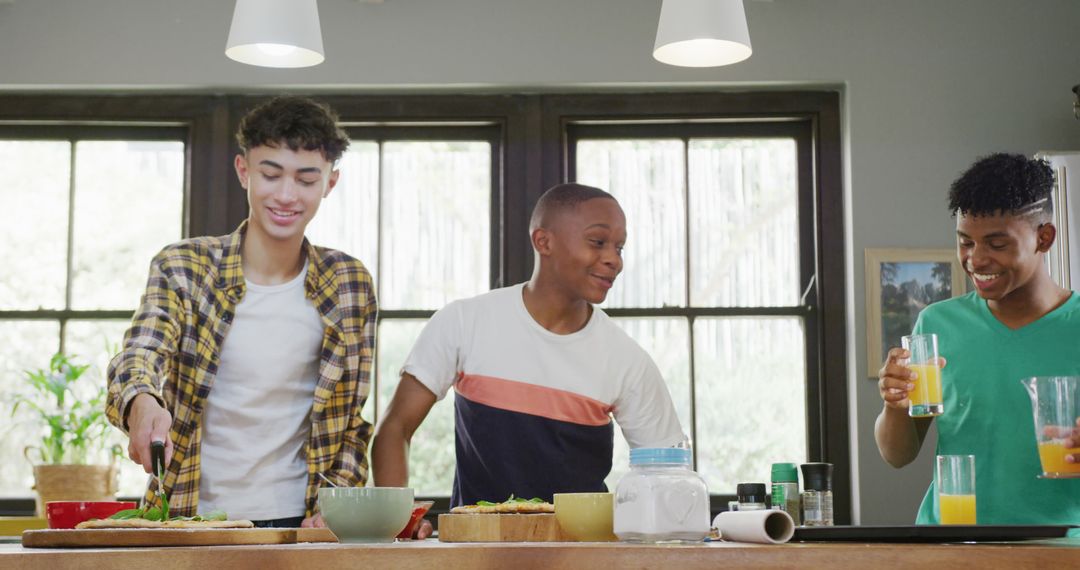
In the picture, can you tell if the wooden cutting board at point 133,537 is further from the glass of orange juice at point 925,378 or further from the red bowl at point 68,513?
the glass of orange juice at point 925,378

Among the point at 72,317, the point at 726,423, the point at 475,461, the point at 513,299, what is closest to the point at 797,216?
the point at 726,423

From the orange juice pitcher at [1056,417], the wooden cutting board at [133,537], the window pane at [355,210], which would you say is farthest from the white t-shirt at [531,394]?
the window pane at [355,210]

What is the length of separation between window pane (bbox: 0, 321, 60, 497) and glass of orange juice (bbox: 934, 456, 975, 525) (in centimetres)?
318

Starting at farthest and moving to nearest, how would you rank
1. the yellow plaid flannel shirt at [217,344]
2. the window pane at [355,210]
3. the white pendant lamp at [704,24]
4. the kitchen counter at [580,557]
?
the window pane at [355,210] < the white pendant lamp at [704,24] < the yellow plaid flannel shirt at [217,344] < the kitchen counter at [580,557]

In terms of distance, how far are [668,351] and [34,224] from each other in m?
2.25

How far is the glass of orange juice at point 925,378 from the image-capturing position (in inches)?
77.2

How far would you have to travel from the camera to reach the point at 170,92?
13.1ft

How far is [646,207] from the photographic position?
407 cm

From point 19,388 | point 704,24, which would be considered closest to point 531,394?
point 704,24

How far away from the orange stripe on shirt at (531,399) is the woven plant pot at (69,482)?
1709mm

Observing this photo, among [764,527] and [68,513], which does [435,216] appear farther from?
[764,527]

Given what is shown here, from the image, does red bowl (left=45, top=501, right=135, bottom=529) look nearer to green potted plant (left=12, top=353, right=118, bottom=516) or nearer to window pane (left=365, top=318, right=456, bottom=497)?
green potted plant (left=12, top=353, right=118, bottom=516)

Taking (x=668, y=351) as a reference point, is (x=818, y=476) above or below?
below

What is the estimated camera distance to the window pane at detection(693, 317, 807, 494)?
155 inches
